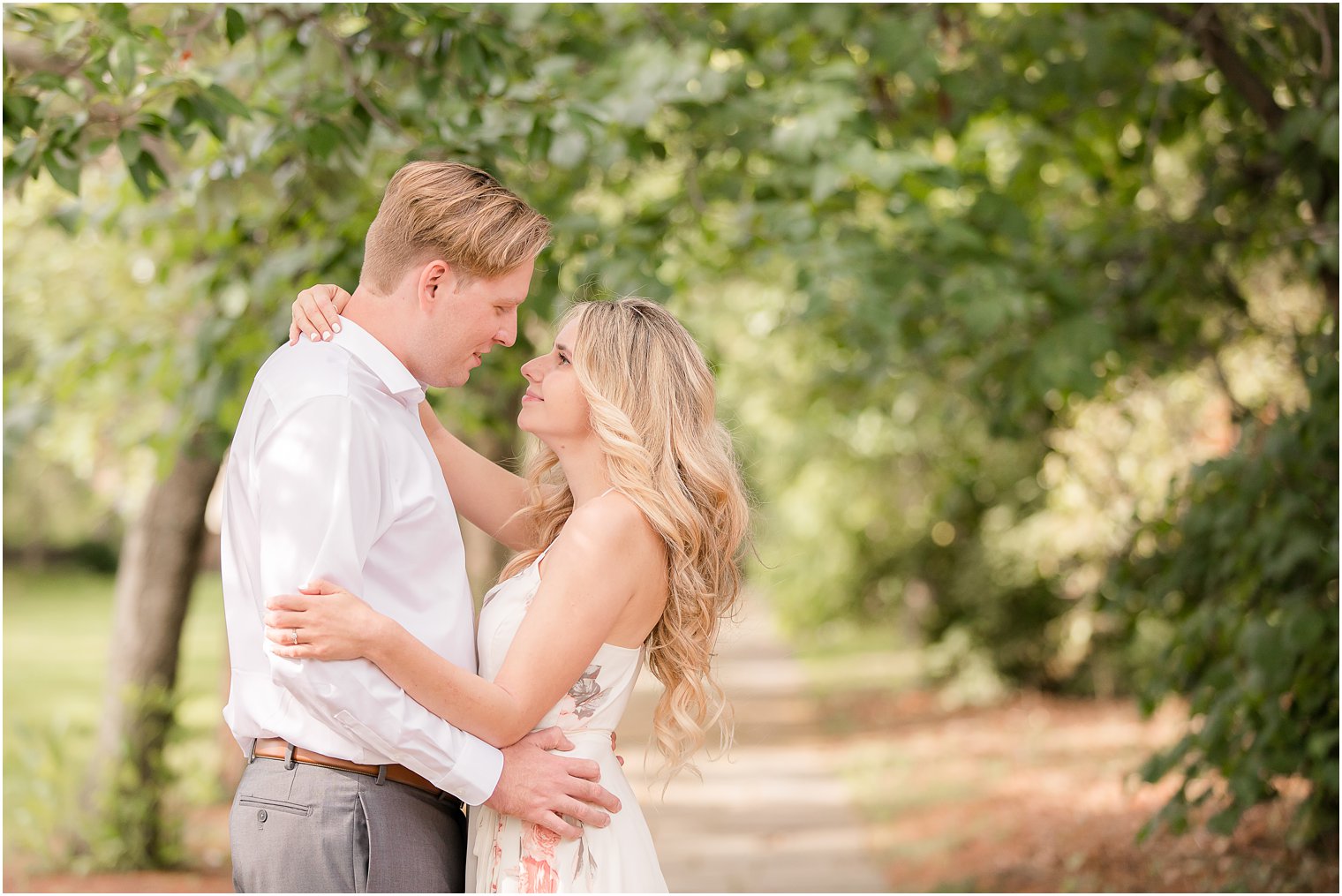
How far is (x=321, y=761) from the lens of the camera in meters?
2.31

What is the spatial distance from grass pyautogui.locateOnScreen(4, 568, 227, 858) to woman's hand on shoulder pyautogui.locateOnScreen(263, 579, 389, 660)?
223 inches

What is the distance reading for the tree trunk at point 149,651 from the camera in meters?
7.05

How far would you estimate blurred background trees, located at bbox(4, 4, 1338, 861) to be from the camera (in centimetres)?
394

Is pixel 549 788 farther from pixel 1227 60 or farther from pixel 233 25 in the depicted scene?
pixel 1227 60

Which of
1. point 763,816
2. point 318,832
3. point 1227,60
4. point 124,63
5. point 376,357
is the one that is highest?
point 1227,60

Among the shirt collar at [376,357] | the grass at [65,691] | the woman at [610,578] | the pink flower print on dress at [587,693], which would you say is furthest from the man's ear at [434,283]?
the grass at [65,691]

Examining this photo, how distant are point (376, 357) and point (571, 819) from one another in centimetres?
102

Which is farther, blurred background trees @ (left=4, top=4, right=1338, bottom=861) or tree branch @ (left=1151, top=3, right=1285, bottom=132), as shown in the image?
tree branch @ (left=1151, top=3, right=1285, bottom=132)

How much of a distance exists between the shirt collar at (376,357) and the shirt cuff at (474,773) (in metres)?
0.70

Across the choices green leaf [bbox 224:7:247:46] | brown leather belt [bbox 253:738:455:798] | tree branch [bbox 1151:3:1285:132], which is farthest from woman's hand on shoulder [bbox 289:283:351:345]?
tree branch [bbox 1151:3:1285:132]

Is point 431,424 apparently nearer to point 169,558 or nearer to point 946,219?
point 946,219

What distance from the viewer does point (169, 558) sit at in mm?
7273

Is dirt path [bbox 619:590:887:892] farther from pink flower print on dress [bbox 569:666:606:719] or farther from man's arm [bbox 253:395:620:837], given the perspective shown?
man's arm [bbox 253:395:620:837]

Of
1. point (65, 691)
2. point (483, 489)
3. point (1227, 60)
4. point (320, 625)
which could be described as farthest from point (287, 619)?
point (65, 691)
